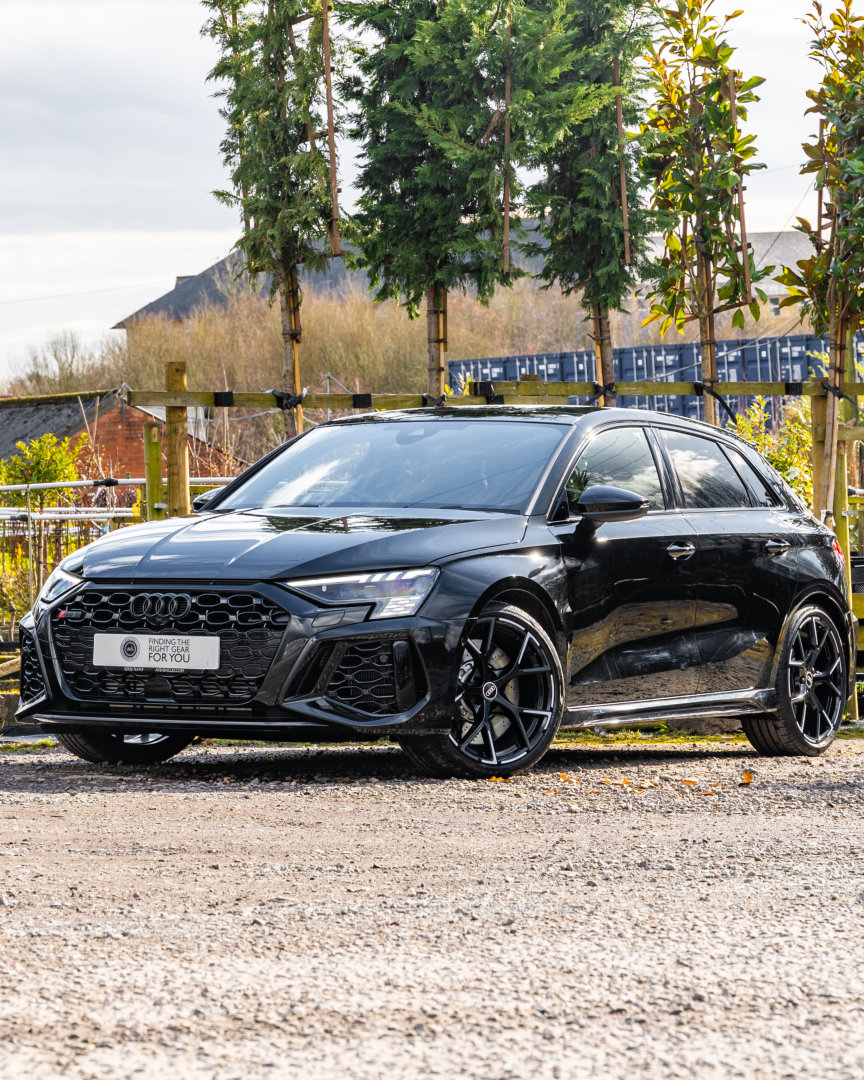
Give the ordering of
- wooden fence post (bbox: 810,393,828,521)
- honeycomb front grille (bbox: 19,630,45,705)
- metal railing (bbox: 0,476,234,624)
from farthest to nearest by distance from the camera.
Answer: metal railing (bbox: 0,476,234,624) < wooden fence post (bbox: 810,393,828,521) < honeycomb front grille (bbox: 19,630,45,705)

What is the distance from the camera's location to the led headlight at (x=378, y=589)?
6.79 metres

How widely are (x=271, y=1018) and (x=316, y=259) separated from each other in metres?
10.9

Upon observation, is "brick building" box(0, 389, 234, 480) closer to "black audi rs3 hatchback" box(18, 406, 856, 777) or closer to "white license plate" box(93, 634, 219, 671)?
"black audi rs3 hatchback" box(18, 406, 856, 777)

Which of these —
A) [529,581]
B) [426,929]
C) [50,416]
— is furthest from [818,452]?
[50,416]

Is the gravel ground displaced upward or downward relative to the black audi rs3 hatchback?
downward

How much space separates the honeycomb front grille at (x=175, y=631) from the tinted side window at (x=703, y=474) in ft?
8.94

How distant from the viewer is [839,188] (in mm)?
13125

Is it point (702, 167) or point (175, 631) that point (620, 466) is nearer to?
point (175, 631)

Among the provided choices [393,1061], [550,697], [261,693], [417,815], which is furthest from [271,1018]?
[550,697]

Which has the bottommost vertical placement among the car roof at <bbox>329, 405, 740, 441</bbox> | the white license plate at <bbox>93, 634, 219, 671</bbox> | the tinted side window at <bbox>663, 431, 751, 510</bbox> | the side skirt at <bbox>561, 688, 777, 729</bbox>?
the side skirt at <bbox>561, 688, 777, 729</bbox>

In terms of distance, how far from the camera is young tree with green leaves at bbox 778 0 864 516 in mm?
12844

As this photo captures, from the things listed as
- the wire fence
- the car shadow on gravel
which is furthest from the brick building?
the car shadow on gravel

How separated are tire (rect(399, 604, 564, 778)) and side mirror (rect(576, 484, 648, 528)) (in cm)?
66

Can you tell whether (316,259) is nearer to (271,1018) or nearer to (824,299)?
(824,299)
